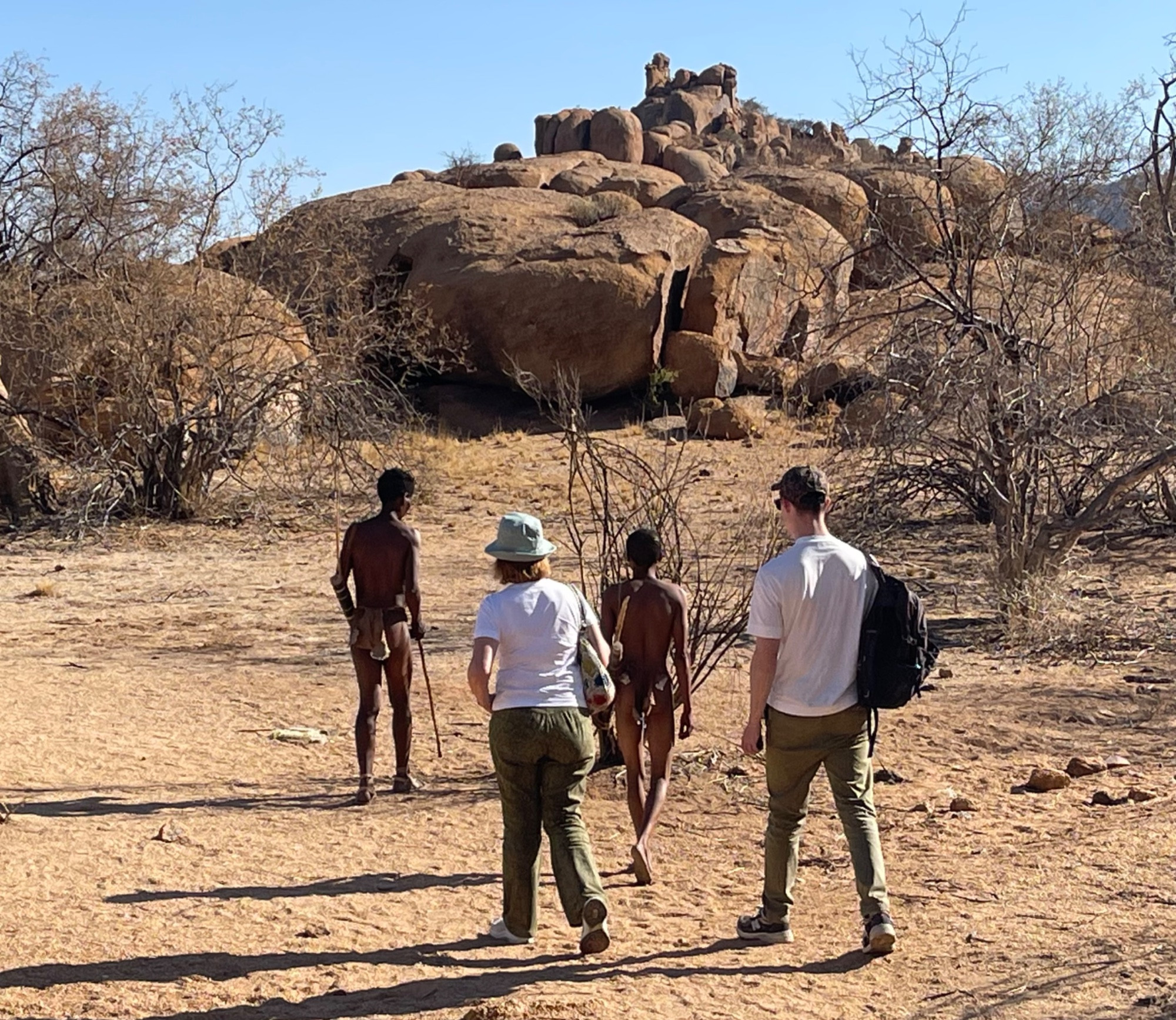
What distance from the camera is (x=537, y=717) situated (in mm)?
4758

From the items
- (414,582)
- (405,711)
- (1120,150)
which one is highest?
A: (1120,150)

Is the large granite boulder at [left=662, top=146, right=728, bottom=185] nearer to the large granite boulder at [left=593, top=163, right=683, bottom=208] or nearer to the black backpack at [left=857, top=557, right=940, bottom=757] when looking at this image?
the large granite boulder at [left=593, top=163, right=683, bottom=208]

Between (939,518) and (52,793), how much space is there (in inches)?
422

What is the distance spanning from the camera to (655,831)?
6.65 meters

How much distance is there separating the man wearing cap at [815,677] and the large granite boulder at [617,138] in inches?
1620

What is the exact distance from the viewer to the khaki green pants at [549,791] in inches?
187

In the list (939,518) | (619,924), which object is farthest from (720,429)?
(619,924)

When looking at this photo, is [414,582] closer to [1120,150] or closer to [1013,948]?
[1013,948]

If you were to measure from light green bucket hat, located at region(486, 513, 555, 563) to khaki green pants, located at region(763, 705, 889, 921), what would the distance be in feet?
2.99

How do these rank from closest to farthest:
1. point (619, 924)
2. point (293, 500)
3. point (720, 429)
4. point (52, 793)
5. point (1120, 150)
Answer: point (619, 924) → point (52, 793) → point (1120, 150) → point (293, 500) → point (720, 429)

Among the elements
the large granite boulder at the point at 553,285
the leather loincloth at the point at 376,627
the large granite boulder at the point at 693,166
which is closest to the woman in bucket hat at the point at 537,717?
the leather loincloth at the point at 376,627

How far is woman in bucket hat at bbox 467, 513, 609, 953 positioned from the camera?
4762 mm

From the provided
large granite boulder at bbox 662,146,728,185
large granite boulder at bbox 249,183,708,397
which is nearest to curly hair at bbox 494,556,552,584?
large granite boulder at bbox 249,183,708,397

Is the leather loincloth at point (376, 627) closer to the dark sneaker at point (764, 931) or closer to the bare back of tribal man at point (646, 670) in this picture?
the bare back of tribal man at point (646, 670)
